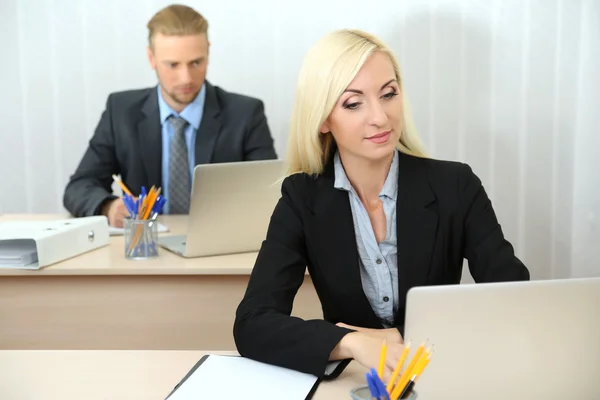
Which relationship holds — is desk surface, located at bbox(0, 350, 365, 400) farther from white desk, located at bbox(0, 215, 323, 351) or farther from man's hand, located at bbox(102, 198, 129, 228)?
man's hand, located at bbox(102, 198, 129, 228)

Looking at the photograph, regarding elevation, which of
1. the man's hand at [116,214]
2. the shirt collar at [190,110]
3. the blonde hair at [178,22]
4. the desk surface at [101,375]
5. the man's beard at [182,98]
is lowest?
the desk surface at [101,375]

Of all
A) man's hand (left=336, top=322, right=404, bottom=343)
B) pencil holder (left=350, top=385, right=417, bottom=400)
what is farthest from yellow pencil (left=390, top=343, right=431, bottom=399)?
man's hand (left=336, top=322, right=404, bottom=343)

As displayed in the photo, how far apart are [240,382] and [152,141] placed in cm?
198

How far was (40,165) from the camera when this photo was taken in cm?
401

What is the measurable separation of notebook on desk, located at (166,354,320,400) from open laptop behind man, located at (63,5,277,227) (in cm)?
172

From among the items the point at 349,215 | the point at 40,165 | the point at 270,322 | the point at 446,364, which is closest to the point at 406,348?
the point at 446,364

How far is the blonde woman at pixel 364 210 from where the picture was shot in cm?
175

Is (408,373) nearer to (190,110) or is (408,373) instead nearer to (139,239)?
(139,239)

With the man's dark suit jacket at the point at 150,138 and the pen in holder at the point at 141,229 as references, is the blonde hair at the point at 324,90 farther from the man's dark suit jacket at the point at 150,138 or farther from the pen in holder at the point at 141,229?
the man's dark suit jacket at the point at 150,138

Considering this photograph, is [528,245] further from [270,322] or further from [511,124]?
[270,322]

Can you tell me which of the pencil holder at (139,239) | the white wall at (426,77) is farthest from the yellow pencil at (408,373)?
the white wall at (426,77)

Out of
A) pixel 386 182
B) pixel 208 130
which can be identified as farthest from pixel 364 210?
pixel 208 130

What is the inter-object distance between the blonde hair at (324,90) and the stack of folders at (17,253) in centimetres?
89

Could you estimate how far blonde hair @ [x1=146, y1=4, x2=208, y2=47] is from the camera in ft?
10.3
